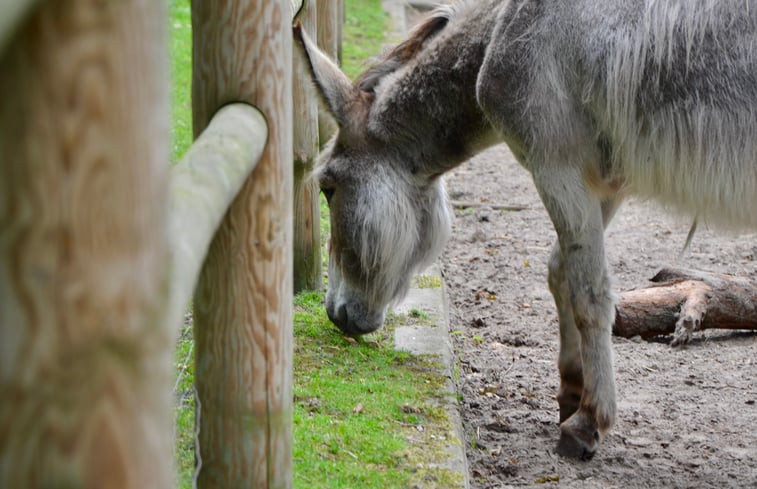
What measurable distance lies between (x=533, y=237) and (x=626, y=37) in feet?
11.8

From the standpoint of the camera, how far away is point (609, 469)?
3.91m

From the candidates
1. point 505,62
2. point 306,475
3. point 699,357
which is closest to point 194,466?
point 306,475

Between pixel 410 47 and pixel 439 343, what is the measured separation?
1484 mm

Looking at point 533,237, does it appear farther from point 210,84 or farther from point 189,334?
point 210,84

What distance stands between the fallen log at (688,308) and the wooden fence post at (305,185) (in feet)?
5.64

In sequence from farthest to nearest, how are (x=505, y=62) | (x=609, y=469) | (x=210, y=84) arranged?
(x=609, y=469), (x=505, y=62), (x=210, y=84)

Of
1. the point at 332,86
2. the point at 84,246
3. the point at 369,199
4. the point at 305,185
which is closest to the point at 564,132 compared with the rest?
the point at 369,199

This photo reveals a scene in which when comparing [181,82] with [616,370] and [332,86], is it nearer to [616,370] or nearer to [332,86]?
[332,86]

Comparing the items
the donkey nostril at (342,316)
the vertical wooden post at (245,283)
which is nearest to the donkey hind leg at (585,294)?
the donkey nostril at (342,316)

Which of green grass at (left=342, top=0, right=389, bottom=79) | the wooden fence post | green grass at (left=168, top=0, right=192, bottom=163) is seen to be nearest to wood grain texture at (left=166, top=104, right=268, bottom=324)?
the wooden fence post

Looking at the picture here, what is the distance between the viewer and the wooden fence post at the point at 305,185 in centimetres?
501

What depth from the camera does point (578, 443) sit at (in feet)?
13.0

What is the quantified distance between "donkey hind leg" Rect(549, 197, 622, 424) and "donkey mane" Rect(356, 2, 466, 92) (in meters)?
1.10

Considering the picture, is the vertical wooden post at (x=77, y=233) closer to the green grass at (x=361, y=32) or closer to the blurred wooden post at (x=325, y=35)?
the blurred wooden post at (x=325, y=35)
